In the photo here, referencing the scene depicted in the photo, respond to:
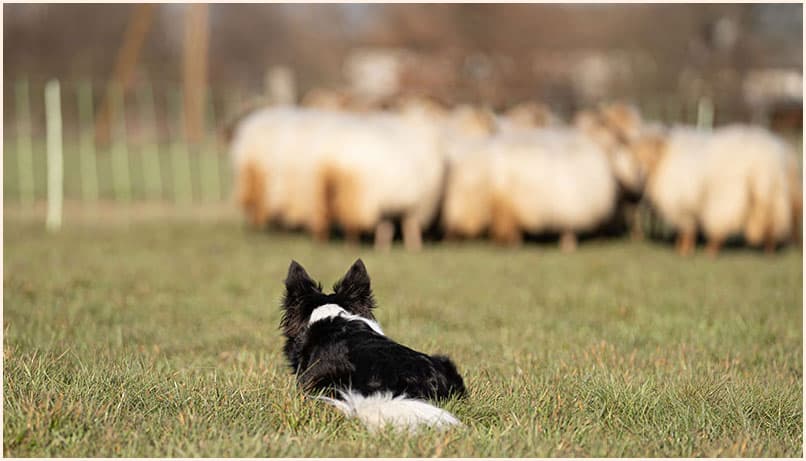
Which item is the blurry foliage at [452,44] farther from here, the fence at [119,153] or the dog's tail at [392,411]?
the dog's tail at [392,411]

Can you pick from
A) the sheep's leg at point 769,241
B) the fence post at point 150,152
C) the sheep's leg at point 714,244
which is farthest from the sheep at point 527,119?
the fence post at point 150,152

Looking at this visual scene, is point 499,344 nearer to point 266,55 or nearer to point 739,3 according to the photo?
point 739,3

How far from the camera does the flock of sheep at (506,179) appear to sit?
955 cm

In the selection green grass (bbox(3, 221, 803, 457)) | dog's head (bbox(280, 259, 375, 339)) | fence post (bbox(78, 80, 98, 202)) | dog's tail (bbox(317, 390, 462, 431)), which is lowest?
green grass (bbox(3, 221, 803, 457))

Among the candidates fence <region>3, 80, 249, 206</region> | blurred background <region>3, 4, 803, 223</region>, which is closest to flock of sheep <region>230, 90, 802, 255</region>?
blurred background <region>3, 4, 803, 223</region>

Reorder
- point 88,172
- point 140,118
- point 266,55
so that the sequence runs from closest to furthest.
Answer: point 88,172 < point 140,118 < point 266,55

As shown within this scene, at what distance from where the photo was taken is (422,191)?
9859 mm

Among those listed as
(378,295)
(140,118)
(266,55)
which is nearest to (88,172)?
(140,118)

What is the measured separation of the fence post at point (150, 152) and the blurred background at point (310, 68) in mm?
81

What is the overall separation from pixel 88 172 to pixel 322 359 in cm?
1599

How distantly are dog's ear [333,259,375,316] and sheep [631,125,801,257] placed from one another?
634cm

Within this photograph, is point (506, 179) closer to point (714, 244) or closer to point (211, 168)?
point (714, 244)

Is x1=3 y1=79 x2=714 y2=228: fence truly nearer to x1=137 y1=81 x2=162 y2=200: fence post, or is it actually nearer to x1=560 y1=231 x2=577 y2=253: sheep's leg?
x1=137 y1=81 x2=162 y2=200: fence post

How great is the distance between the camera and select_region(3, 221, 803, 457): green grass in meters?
3.34
